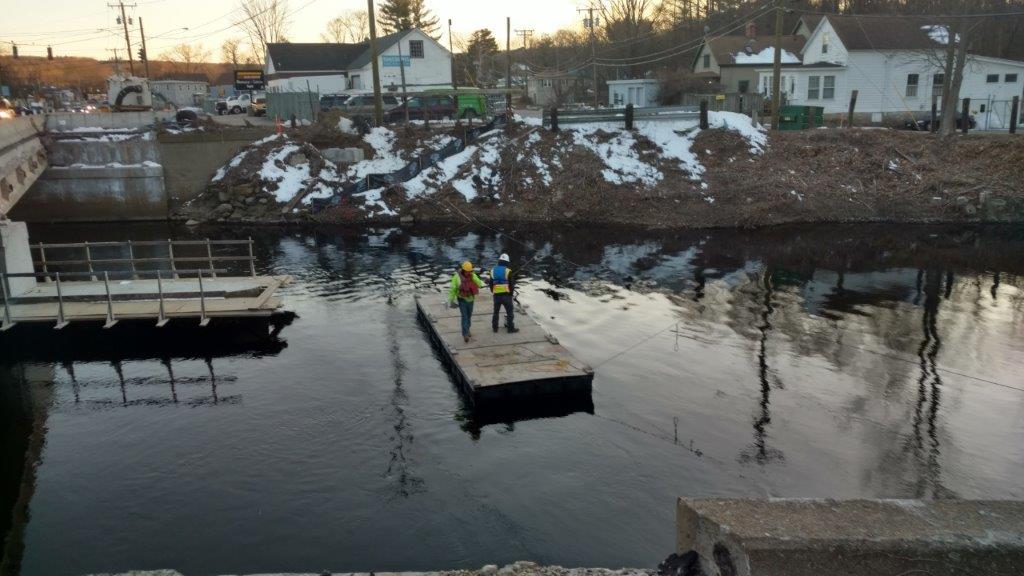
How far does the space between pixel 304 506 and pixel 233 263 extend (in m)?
19.7

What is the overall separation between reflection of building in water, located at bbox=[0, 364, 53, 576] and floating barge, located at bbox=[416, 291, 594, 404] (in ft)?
25.0

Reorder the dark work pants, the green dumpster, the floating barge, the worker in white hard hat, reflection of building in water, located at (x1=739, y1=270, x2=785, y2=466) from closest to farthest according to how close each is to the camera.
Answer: reflection of building in water, located at (x1=739, y1=270, x2=785, y2=466) < the floating barge < the worker in white hard hat < the dark work pants < the green dumpster

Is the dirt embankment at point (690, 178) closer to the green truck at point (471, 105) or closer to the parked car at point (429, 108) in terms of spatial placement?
the parked car at point (429, 108)

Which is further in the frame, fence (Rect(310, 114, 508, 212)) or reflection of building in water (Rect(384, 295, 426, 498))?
fence (Rect(310, 114, 508, 212))

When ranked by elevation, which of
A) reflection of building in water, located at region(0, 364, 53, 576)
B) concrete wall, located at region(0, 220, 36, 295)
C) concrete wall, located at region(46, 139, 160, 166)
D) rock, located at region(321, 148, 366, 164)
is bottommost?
reflection of building in water, located at region(0, 364, 53, 576)

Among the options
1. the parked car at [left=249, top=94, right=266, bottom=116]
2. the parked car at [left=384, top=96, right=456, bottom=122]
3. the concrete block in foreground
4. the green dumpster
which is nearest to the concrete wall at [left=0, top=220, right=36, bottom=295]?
the concrete block in foreground

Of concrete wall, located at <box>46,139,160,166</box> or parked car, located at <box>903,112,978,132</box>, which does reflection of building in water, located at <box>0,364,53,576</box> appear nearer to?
concrete wall, located at <box>46,139,160,166</box>

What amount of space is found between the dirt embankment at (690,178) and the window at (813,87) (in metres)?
12.4

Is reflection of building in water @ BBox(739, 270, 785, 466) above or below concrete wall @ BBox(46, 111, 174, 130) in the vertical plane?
below

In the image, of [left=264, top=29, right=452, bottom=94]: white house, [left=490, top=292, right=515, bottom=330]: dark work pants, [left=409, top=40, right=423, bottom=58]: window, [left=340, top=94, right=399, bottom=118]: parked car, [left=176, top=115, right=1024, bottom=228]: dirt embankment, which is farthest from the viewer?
[left=409, top=40, right=423, bottom=58]: window

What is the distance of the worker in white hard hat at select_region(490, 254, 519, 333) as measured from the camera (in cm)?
1630

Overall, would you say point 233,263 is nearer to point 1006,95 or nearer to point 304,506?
point 304,506

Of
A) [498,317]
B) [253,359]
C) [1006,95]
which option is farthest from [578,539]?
[1006,95]

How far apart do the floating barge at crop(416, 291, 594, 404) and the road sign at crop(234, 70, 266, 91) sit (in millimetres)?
54249
